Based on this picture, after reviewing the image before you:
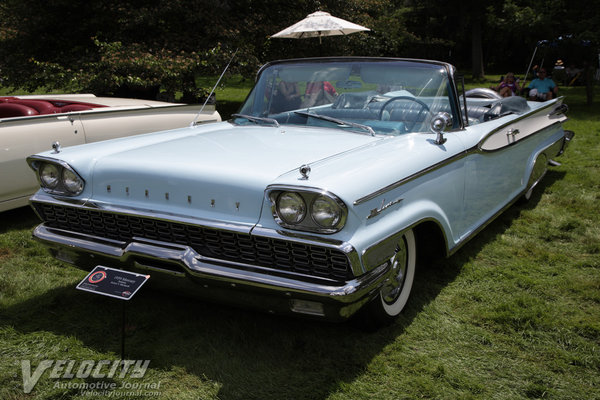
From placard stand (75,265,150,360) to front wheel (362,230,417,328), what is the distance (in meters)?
1.17

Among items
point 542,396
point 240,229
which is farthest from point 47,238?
point 542,396

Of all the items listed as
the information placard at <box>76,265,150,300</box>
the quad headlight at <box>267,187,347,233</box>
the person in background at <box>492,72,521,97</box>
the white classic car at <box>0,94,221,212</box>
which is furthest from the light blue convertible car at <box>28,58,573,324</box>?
the person in background at <box>492,72,521,97</box>

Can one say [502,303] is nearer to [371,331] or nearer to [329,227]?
[371,331]

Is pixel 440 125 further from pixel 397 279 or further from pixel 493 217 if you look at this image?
pixel 493 217

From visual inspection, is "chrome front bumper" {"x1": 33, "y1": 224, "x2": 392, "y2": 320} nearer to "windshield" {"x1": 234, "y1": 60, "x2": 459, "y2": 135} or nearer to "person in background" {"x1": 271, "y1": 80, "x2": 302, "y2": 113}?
"windshield" {"x1": 234, "y1": 60, "x2": 459, "y2": 135}

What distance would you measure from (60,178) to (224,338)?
128 centimetres

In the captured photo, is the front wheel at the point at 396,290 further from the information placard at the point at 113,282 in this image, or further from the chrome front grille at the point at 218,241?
the information placard at the point at 113,282

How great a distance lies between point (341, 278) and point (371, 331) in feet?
2.29

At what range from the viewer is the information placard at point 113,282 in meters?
2.44

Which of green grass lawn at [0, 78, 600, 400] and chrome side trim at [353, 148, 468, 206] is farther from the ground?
chrome side trim at [353, 148, 468, 206]

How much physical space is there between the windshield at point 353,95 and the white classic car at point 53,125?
Answer: 6.22ft

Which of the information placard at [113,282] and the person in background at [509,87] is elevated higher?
the information placard at [113,282]

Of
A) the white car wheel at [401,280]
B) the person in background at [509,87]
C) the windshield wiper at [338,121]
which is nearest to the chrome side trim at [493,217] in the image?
the white car wheel at [401,280]

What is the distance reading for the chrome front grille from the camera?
2322mm
